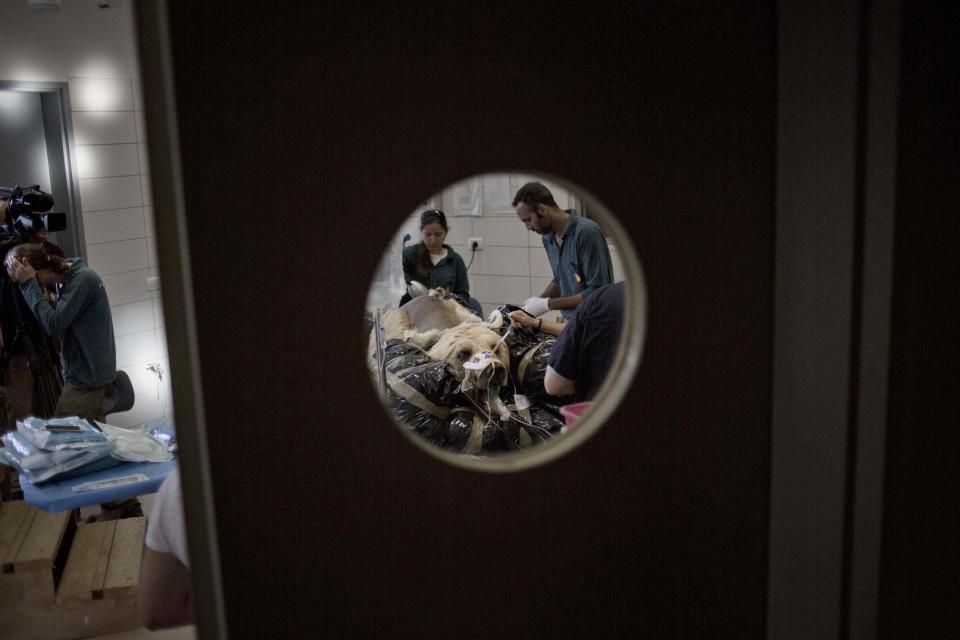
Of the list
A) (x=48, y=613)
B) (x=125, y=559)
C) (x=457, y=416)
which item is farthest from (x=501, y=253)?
(x=48, y=613)

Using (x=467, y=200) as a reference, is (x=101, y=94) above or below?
above

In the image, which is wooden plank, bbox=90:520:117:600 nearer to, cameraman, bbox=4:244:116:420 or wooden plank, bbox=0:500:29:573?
wooden plank, bbox=0:500:29:573

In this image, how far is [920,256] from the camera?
3.42 feet

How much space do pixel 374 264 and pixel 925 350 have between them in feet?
2.31

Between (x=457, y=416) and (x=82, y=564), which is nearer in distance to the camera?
(x=457, y=416)

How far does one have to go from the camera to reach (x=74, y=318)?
367 cm

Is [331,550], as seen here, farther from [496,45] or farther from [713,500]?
[496,45]

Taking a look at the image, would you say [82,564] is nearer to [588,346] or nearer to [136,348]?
[588,346]

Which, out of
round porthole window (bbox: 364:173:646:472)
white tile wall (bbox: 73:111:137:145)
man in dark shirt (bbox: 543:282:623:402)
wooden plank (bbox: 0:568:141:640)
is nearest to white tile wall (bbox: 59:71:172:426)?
white tile wall (bbox: 73:111:137:145)

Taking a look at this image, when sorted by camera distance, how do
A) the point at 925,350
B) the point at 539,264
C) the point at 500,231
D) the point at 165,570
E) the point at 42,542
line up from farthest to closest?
the point at 500,231, the point at 539,264, the point at 42,542, the point at 165,570, the point at 925,350

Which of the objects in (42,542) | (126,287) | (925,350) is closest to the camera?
(925,350)

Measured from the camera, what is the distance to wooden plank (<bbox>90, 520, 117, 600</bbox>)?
284 cm

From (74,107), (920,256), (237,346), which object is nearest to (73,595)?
(237,346)

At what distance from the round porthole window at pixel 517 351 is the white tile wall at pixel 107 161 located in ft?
6.28
